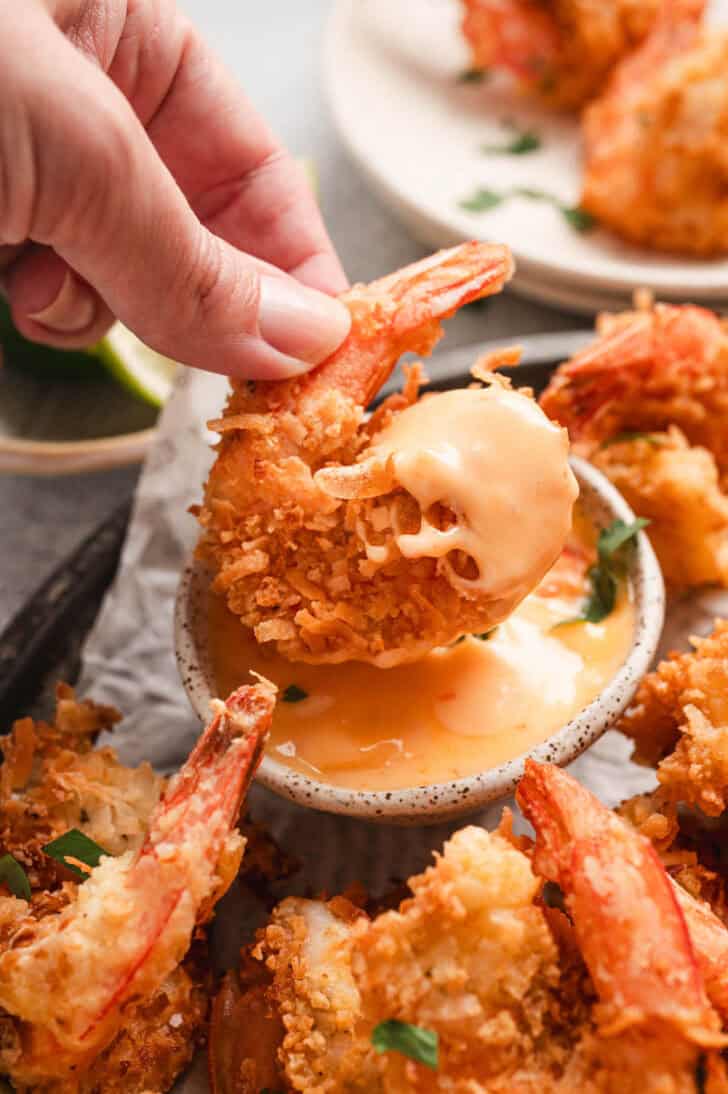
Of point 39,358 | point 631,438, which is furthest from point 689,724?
point 39,358

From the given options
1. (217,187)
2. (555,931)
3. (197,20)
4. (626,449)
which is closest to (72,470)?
(217,187)

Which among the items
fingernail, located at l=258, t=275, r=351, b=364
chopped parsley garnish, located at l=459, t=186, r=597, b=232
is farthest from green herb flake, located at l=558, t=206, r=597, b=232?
fingernail, located at l=258, t=275, r=351, b=364

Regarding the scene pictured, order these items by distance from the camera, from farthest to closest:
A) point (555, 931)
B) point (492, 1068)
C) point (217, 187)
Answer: point (217, 187) → point (555, 931) → point (492, 1068)

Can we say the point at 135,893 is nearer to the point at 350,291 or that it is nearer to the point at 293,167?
the point at 350,291

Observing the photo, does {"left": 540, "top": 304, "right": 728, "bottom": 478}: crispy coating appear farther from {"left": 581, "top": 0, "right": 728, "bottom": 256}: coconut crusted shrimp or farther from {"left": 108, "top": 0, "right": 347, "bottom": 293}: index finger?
{"left": 581, "top": 0, "right": 728, "bottom": 256}: coconut crusted shrimp

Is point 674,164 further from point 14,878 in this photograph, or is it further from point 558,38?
point 14,878

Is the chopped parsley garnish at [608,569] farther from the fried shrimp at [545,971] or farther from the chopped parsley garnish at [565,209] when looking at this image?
the chopped parsley garnish at [565,209]
